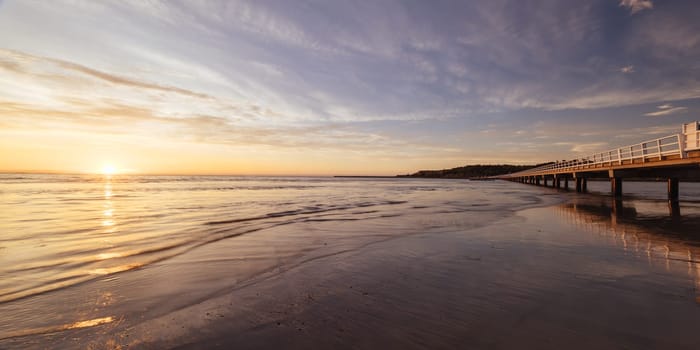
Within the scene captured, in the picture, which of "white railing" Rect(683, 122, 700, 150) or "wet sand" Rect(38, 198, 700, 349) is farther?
"white railing" Rect(683, 122, 700, 150)

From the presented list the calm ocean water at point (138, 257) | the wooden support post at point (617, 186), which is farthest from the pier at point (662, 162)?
the calm ocean water at point (138, 257)

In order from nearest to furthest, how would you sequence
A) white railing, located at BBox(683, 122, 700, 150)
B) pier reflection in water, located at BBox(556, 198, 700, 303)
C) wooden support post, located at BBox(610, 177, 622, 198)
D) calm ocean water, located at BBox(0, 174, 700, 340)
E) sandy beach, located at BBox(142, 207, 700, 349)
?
sandy beach, located at BBox(142, 207, 700, 349) → calm ocean water, located at BBox(0, 174, 700, 340) → pier reflection in water, located at BBox(556, 198, 700, 303) → white railing, located at BBox(683, 122, 700, 150) → wooden support post, located at BBox(610, 177, 622, 198)

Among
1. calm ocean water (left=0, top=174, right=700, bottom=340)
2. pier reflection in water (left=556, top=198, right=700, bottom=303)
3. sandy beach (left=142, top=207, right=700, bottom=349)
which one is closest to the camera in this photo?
sandy beach (left=142, top=207, right=700, bottom=349)

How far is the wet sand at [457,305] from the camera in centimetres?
335

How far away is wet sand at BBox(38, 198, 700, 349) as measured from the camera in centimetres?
335

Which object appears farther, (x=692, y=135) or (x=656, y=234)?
(x=692, y=135)

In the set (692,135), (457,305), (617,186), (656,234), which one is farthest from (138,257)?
(617,186)

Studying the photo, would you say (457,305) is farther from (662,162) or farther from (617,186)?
(617,186)

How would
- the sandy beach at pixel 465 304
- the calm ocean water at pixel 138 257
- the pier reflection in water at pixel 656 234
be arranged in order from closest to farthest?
the sandy beach at pixel 465 304 < the calm ocean water at pixel 138 257 < the pier reflection in water at pixel 656 234

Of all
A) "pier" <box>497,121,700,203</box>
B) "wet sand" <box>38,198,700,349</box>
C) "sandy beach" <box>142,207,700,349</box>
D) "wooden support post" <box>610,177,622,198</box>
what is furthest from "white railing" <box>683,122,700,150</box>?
"wooden support post" <box>610,177,622,198</box>

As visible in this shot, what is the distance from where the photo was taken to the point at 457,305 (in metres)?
4.25

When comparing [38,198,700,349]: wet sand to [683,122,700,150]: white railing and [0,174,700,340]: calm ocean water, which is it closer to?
[0,174,700,340]: calm ocean water

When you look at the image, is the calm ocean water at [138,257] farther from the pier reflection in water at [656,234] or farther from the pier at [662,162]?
the pier at [662,162]

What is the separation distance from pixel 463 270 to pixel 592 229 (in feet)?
23.8
